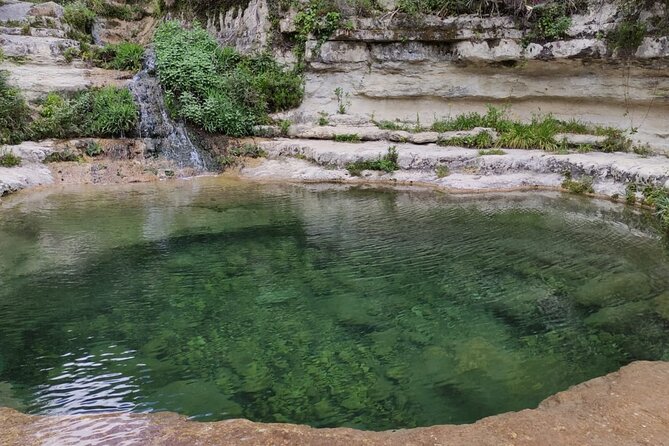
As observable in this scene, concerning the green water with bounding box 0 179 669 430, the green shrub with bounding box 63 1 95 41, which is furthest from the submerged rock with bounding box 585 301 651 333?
the green shrub with bounding box 63 1 95 41

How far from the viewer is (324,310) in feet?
17.8

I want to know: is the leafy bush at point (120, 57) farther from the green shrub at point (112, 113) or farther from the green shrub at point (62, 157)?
the green shrub at point (62, 157)

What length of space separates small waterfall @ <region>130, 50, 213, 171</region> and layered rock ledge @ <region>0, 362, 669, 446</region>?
10583 mm

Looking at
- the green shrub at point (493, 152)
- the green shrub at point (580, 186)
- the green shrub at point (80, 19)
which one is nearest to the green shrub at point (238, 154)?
the green shrub at point (493, 152)

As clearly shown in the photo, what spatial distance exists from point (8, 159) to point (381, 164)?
8652 millimetres

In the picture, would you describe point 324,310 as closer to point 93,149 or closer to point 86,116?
point 93,149

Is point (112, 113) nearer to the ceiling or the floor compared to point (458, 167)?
nearer to the ceiling

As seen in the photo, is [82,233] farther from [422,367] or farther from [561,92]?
[561,92]

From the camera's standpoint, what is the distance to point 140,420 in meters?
3.51

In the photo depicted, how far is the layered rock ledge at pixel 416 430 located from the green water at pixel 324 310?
266mm

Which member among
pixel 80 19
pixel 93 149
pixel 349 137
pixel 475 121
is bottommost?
pixel 93 149

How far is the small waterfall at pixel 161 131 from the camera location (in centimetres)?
1359

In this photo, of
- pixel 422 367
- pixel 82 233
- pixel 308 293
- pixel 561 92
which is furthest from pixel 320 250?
pixel 561 92

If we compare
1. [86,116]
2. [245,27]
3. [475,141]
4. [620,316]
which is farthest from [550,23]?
[86,116]
